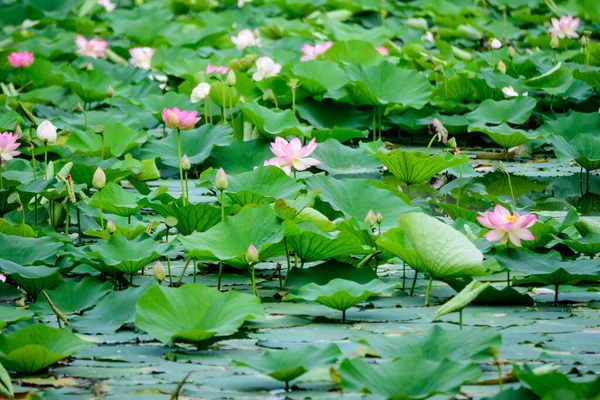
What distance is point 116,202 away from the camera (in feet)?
8.52

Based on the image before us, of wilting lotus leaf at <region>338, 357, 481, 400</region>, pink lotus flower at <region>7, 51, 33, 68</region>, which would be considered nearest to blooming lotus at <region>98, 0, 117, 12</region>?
pink lotus flower at <region>7, 51, 33, 68</region>

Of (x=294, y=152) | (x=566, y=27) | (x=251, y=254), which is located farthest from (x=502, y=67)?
(x=251, y=254)

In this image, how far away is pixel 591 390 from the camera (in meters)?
1.27

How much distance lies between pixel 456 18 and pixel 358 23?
829mm

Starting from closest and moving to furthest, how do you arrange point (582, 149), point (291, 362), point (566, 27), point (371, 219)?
point (291, 362), point (371, 219), point (582, 149), point (566, 27)

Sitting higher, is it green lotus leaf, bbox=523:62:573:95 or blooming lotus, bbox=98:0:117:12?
blooming lotus, bbox=98:0:117:12

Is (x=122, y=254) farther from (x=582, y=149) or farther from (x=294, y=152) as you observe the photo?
(x=582, y=149)

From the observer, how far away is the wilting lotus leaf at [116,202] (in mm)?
2506

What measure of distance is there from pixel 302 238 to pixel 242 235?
142 mm

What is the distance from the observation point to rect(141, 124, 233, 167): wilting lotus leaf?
3369 millimetres

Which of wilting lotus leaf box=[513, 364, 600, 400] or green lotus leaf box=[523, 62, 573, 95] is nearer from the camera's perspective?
wilting lotus leaf box=[513, 364, 600, 400]

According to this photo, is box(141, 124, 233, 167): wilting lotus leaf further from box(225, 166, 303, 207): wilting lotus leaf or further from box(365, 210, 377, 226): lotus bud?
box(365, 210, 377, 226): lotus bud

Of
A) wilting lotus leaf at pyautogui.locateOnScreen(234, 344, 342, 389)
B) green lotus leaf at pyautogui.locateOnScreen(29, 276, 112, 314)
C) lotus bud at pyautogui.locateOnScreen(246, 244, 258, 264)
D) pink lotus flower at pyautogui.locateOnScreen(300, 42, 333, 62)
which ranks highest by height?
pink lotus flower at pyautogui.locateOnScreen(300, 42, 333, 62)

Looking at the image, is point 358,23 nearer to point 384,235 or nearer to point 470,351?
point 384,235
